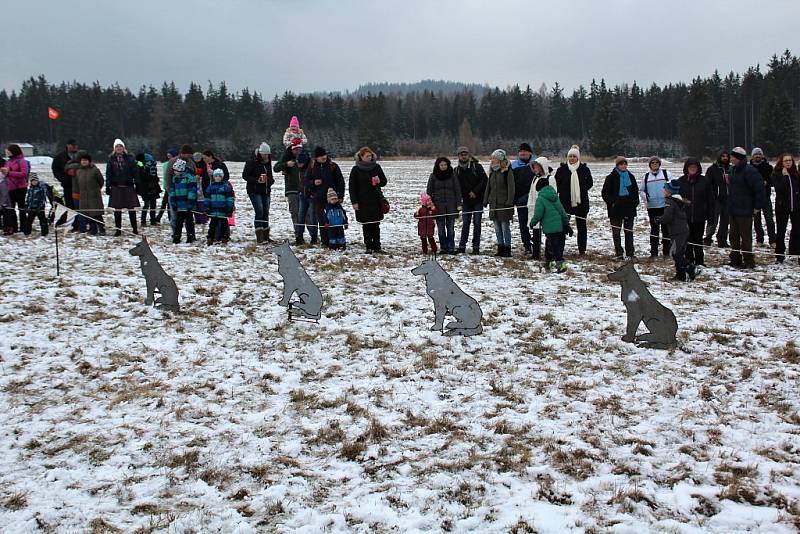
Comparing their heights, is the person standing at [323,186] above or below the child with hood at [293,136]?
below

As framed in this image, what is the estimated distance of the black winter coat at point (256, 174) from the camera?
1292 centimetres

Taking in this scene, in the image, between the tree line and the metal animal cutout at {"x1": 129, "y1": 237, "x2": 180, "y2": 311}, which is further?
the tree line

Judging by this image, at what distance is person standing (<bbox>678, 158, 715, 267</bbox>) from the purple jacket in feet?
43.6

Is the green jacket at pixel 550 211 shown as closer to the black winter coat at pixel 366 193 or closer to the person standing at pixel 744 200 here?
the person standing at pixel 744 200

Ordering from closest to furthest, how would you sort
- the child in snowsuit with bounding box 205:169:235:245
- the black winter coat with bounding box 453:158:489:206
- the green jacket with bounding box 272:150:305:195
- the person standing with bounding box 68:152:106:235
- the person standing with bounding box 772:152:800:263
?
the person standing with bounding box 772:152:800:263 < the black winter coat with bounding box 453:158:489:206 < the child in snowsuit with bounding box 205:169:235:245 < the green jacket with bounding box 272:150:305:195 < the person standing with bounding box 68:152:106:235

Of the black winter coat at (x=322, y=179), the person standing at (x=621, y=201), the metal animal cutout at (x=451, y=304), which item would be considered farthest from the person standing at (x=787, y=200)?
the black winter coat at (x=322, y=179)

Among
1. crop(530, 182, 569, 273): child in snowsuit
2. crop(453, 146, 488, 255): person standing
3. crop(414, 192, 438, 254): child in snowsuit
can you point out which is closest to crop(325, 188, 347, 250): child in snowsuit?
crop(414, 192, 438, 254): child in snowsuit

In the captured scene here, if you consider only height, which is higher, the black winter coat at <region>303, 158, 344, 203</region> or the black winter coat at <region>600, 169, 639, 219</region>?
the black winter coat at <region>303, 158, 344, 203</region>

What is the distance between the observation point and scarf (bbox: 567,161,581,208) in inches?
464

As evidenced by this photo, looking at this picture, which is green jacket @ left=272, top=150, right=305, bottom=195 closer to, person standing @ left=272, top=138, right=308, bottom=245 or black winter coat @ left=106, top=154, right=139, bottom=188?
person standing @ left=272, top=138, right=308, bottom=245

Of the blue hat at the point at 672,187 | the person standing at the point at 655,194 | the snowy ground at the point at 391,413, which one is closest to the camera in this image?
the snowy ground at the point at 391,413

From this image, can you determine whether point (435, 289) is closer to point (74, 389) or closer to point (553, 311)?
point (553, 311)

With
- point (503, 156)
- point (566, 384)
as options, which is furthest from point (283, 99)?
point (566, 384)

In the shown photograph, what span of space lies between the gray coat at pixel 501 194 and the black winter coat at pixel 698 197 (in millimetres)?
2962
